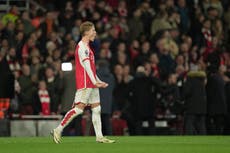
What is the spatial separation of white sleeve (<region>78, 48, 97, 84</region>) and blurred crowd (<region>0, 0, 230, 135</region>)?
6.56 meters

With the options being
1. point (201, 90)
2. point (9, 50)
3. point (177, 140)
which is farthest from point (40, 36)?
point (177, 140)

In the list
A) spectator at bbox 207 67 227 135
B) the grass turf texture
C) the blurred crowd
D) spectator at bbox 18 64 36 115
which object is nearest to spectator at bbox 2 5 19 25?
the blurred crowd

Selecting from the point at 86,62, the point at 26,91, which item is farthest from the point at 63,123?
the point at 26,91

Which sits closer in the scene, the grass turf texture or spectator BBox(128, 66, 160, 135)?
the grass turf texture

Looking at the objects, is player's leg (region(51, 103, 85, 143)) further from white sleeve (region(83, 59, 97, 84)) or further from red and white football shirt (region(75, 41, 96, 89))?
white sleeve (region(83, 59, 97, 84))

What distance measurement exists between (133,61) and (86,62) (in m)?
11.1

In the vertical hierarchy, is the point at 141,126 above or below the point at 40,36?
below

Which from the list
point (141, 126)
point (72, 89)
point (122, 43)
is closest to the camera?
point (72, 89)

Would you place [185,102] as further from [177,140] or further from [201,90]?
[177,140]

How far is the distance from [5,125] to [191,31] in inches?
348

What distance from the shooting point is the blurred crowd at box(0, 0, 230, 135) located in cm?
2795

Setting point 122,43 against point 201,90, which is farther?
point 122,43

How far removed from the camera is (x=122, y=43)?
3116cm

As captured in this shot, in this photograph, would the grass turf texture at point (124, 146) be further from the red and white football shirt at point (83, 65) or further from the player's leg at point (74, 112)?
the red and white football shirt at point (83, 65)
